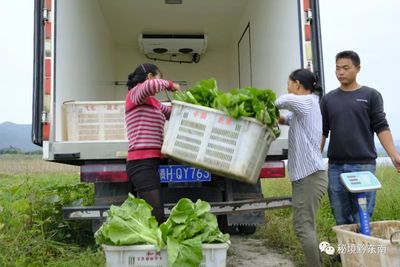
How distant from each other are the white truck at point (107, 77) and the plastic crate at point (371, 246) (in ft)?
2.54

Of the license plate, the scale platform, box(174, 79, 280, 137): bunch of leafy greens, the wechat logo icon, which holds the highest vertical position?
box(174, 79, 280, 137): bunch of leafy greens

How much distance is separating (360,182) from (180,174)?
1362 millimetres

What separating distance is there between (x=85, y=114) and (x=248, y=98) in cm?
177

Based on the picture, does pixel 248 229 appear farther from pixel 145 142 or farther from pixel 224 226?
pixel 145 142

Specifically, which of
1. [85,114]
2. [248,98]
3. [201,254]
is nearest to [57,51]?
[85,114]

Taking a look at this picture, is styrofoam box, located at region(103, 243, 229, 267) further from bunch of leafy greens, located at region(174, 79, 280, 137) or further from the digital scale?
the digital scale

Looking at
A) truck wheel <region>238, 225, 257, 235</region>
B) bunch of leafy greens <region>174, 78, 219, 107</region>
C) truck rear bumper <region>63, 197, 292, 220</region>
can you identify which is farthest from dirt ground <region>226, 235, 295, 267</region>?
bunch of leafy greens <region>174, 78, 219, 107</region>

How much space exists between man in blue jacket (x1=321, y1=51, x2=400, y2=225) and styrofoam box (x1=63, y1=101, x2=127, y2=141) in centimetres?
174

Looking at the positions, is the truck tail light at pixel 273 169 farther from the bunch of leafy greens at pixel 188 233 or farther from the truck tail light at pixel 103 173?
the bunch of leafy greens at pixel 188 233

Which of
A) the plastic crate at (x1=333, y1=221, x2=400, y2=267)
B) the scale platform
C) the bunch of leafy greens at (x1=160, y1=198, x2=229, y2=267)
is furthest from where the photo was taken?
the scale platform

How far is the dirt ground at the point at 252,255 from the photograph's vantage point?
149 inches

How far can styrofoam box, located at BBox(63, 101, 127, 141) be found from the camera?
3762 mm

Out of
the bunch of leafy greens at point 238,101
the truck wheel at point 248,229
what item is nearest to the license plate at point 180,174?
the bunch of leafy greens at point 238,101

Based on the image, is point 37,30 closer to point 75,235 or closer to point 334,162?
point 75,235
